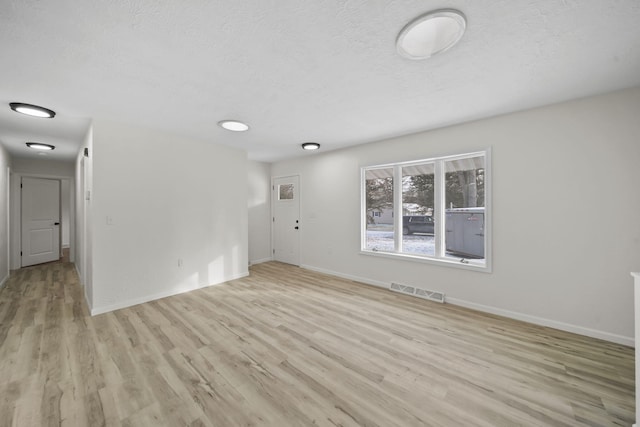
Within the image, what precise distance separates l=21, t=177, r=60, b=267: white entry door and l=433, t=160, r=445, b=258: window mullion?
8428 mm

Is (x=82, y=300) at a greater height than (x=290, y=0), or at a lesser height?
lesser

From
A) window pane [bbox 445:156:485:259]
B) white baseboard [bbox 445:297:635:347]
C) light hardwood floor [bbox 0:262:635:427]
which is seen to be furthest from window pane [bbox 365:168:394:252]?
white baseboard [bbox 445:297:635:347]

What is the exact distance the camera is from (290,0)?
128cm

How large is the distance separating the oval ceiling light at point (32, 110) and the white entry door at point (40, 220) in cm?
431

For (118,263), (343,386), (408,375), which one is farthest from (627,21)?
(118,263)

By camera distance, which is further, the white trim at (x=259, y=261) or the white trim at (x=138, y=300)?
the white trim at (x=259, y=261)

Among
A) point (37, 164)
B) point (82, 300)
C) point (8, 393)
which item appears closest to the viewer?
point (8, 393)

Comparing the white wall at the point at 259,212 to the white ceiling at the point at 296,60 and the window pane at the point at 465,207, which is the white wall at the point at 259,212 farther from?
the window pane at the point at 465,207

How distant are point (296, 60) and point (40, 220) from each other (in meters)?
7.47

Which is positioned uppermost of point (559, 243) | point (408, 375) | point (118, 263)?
point (559, 243)

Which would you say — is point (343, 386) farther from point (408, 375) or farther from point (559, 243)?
point (559, 243)

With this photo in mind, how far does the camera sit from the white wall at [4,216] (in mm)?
3933

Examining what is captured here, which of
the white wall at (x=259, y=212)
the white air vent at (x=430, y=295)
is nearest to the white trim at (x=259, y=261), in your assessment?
the white wall at (x=259, y=212)

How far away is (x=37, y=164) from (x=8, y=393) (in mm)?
6037
